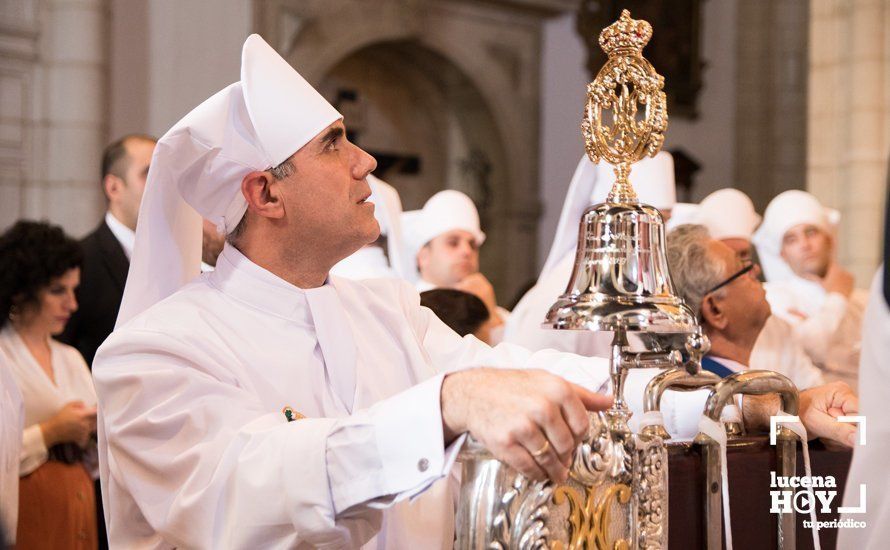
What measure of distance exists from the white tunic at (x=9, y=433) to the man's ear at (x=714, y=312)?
85.2 inches

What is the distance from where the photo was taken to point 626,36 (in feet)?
6.91

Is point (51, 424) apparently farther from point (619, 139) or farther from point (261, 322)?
point (619, 139)

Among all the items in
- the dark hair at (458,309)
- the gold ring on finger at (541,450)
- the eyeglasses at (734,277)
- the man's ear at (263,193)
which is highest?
the man's ear at (263,193)

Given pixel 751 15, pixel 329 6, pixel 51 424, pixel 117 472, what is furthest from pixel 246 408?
pixel 751 15

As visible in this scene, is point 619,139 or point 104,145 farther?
point 104,145

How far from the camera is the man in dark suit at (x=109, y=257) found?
5270 mm

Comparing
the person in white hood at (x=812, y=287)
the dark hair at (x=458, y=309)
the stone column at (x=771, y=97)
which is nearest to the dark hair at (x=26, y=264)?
the dark hair at (x=458, y=309)

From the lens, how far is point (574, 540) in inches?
71.6

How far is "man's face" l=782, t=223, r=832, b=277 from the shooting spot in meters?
6.67

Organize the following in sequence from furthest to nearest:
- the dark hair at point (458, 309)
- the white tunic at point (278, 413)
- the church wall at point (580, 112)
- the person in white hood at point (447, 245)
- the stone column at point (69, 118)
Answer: the church wall at point (580, 112)
the stone column at point (69, 118)
the person in white hood at point (447, 245)
the dark hair at point (458, 309)
the white tunic at point (278, 413)

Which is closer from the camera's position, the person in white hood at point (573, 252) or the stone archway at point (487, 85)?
the person in white hood at point (573, 252)

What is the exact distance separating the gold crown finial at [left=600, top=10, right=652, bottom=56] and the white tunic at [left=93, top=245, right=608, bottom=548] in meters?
0.70

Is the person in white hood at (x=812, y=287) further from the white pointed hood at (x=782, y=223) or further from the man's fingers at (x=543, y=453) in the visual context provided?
the man's fingers at (x=543, y=453)

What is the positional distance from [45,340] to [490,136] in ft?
27.2
